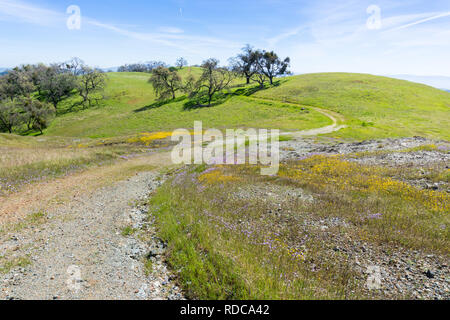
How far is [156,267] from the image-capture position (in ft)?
25.7

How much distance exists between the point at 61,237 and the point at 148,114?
6686 cm

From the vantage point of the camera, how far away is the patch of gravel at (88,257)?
6.55 metres

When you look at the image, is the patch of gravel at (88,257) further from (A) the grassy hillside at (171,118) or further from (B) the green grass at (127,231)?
(A) the grassy hillside at (171,118)

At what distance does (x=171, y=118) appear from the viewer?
6619 cm

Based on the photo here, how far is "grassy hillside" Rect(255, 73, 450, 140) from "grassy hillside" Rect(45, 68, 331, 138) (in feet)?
31.1

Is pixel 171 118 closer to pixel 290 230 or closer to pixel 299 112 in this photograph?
pixel 299 112

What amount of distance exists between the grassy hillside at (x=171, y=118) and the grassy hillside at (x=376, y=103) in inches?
373

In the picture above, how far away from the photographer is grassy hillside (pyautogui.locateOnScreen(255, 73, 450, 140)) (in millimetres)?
41906

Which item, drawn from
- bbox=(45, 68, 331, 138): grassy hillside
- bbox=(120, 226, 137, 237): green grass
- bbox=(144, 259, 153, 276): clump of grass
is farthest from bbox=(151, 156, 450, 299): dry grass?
bbox=(45, 68, 331, 138): grassy hillside

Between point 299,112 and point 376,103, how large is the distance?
25690 millimetres

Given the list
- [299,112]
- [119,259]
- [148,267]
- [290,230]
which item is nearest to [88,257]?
[119,259]

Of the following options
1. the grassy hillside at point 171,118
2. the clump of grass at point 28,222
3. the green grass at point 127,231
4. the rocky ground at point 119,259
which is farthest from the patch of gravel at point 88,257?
the grassy hillside at point 171,118

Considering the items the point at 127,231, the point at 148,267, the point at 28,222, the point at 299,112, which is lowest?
the point at 127,231
